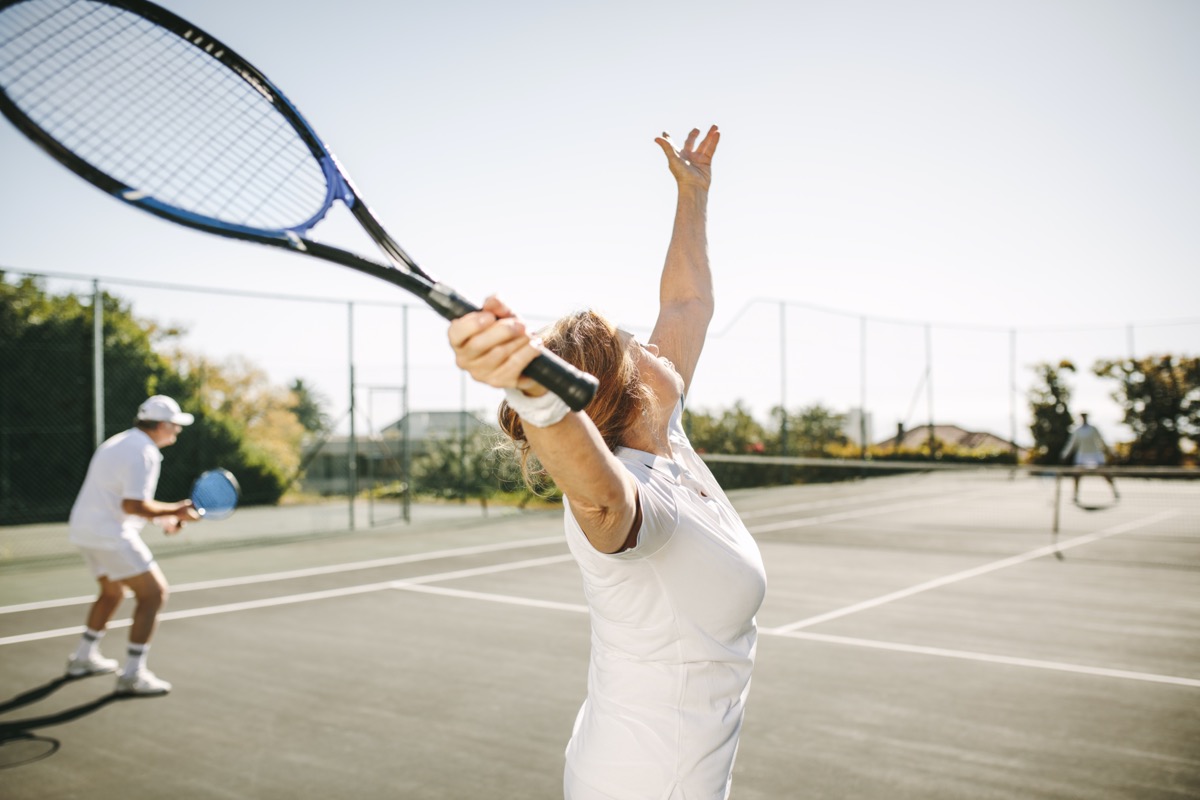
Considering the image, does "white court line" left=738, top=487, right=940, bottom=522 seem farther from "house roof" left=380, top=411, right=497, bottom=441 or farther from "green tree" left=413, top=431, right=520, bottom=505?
"house roof" left=380, top=411, right=497, bottom=441

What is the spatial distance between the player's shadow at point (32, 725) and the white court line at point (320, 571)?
9.57 ft

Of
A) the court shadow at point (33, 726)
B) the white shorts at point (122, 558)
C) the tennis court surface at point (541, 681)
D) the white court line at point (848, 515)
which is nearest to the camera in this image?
the tennis court surface at point (541, 681)

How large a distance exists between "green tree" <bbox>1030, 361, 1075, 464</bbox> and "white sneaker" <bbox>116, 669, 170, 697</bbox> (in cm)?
2363

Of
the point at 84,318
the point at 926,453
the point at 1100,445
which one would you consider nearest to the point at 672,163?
the point at 1100,445

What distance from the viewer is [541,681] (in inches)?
216

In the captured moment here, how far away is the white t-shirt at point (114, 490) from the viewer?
5.65m

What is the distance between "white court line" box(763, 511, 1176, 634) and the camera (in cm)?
712

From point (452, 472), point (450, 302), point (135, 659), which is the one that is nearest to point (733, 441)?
point (452, 472)

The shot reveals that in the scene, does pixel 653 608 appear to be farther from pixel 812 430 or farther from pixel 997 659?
pixel 812 430

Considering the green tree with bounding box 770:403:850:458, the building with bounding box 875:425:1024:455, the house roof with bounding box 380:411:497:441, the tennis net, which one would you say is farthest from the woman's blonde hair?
the building with bounding box 875:425:1024:455

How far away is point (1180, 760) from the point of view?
4168 mm

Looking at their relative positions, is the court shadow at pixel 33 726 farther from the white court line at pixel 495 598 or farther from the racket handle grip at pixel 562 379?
the racket handle grip at pixel 562 379

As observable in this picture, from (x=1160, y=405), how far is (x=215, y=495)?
76.2 feet

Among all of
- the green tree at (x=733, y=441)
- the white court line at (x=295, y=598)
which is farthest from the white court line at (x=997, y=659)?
Result: the green tree at (x=733, y=441)
